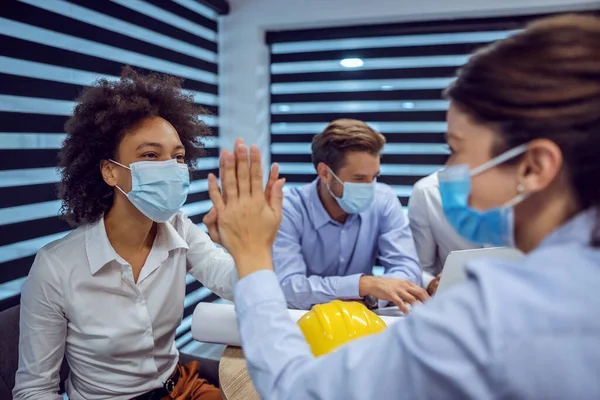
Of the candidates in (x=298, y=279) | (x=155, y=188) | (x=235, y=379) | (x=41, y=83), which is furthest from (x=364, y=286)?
(x=41, y=83)

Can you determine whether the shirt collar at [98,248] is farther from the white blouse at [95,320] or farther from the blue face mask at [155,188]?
the blue face mask at [155,188]

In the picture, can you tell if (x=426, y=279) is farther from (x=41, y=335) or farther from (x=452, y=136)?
(x=41, y=335)

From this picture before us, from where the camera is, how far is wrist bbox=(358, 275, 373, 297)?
179 cm

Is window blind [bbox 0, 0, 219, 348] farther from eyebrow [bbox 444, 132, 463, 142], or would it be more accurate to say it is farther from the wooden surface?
eyebrow [bbox 444, 132, 463, 142]

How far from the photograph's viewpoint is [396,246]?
7.32 feet

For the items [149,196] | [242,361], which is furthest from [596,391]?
[149,196]

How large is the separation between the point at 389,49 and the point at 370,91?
35 cm

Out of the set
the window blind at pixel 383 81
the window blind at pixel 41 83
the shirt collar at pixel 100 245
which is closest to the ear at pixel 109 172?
the shirt collar at pixel 100 245

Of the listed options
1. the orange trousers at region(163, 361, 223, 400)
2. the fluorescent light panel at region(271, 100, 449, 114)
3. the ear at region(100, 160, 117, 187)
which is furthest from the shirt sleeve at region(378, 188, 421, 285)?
the ear at region(100, 160, 117, 187)

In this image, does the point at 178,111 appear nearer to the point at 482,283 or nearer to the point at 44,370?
the point at 44,370

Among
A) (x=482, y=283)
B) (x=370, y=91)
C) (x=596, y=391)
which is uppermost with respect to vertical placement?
(x=370, y=91)

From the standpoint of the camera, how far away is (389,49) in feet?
10.9

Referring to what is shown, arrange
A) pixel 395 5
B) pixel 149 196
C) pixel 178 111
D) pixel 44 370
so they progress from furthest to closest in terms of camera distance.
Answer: pixel 395 5 → pixel 178 111 → pixel 149 196 → pixel 44 370

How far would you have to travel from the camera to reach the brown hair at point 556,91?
60 centimetres
